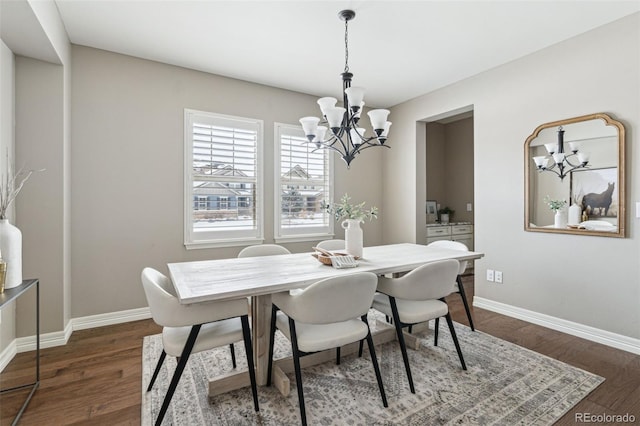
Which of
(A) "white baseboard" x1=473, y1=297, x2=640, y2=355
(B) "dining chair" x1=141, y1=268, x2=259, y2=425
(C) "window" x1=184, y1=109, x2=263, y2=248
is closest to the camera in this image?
(B) "dining chair" x1=141, y1=268, x2=259, y2=425

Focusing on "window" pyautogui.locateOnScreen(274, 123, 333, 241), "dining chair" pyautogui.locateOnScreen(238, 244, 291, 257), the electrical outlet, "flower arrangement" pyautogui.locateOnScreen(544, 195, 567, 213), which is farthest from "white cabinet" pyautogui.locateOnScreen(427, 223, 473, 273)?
"dining chair" pyautogui.locateOnScreen(238, 244, 291, 257)

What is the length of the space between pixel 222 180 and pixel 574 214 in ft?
11.7

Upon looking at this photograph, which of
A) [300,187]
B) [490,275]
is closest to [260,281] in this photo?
[300,187]

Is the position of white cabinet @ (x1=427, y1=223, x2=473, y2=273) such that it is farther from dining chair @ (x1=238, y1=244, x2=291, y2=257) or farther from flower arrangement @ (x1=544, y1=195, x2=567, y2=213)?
dining chair @ (x1=238, y1=244, x2=291, y2=257)

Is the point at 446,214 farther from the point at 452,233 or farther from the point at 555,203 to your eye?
the point at 555,203

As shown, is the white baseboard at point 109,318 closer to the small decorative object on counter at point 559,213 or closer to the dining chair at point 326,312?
the dining chair at point 326,312

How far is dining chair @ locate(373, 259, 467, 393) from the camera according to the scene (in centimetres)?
204

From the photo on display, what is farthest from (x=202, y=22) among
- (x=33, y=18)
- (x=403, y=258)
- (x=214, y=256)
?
(x=403, y=258)

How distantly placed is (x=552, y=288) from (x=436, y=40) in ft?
8.54

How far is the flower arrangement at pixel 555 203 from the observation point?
10.1 feet

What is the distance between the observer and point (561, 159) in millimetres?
3076

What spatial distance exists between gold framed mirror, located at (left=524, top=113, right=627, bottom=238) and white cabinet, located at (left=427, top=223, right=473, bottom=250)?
1561 millimetres

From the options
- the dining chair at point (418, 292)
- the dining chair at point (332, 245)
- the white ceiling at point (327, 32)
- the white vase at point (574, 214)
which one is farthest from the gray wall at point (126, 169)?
the white vase at point (574, 214)

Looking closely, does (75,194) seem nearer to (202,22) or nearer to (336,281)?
(202,22)
